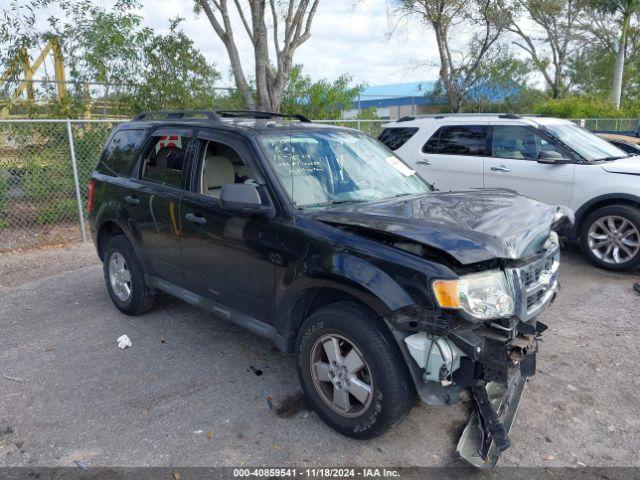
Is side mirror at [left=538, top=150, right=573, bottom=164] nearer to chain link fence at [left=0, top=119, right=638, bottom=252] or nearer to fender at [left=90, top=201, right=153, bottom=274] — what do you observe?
fender at [left=90, top=201, right=153, bottom=274]

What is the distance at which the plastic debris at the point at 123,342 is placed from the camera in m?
4.57

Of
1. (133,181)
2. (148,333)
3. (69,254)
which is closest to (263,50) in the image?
(69,254)

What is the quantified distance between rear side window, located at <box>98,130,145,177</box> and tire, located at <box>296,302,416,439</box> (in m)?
2.71

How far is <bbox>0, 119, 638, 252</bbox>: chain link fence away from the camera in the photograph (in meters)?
8.26

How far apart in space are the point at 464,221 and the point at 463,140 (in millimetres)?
5159

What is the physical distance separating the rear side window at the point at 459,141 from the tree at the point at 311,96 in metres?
5.98

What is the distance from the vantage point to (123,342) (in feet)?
15.1

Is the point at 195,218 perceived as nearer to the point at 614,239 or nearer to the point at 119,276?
the point at 119,276

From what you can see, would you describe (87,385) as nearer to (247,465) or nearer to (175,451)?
(175,451)

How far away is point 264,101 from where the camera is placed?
11.4 metres

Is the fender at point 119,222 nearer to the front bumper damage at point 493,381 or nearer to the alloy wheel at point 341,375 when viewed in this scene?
the alloy wheel at point 341,375

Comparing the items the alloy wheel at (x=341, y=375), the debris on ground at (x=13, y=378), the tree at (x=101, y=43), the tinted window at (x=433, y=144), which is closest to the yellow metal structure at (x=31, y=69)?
the tree at (x=101, y=43)

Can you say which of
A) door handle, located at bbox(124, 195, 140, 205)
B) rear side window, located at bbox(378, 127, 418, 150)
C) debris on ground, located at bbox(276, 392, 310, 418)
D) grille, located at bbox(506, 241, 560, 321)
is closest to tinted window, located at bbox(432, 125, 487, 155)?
rear side window, located at bbox(378, 127, 418, 150)

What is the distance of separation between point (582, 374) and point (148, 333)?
3739mm
